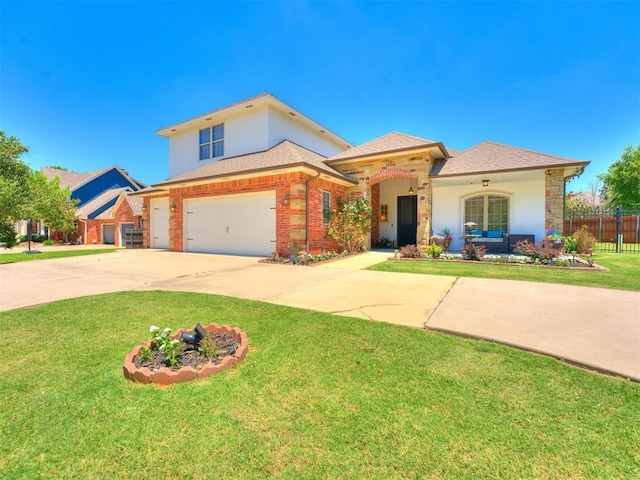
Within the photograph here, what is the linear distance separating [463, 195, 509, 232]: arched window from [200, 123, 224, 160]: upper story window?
12.7 meters

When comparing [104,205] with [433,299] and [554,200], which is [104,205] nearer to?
[433,299]

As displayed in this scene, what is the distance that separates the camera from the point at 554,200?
10266 mm

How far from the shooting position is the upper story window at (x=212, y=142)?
15.0 meters

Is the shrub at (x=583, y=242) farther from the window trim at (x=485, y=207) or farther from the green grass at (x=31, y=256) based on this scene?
the green grass at (x=31, y=256)

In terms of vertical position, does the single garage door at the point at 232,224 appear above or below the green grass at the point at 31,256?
above

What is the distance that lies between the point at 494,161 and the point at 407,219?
14.8 feet

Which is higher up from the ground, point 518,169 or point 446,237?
point 518,169

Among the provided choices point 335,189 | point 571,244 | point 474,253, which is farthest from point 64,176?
point 571,244

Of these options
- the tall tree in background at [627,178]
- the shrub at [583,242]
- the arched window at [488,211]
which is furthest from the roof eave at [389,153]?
the tall tree in background at [627,178]

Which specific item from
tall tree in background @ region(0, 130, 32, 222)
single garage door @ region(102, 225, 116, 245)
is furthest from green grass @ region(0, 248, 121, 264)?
single garage door @ region(102, 225, 116, 245)

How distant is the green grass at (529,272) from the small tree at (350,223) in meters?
2.73

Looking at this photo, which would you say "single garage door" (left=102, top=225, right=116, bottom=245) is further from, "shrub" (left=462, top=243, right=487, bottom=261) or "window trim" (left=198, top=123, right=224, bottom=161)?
"shrub" (left=462, top=243, right=487, bottom=261)

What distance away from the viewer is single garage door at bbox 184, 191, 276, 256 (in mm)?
11078

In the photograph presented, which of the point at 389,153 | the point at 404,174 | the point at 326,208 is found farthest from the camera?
the point at 404,174
